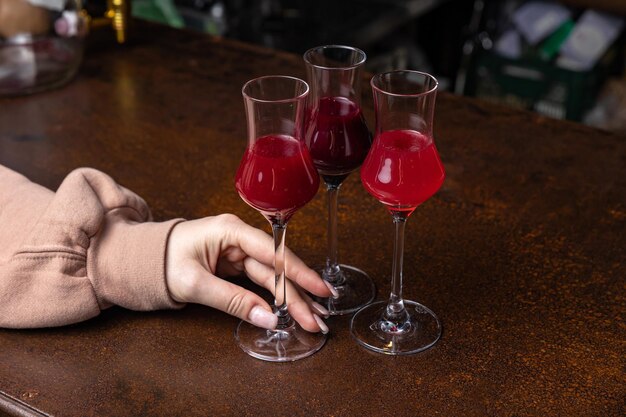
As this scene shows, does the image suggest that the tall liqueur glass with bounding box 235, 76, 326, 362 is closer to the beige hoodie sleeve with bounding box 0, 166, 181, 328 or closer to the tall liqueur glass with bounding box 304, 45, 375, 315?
the tall liqueur glass with bounding box 304, 45, 375, 315

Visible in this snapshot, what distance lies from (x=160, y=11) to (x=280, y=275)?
6.28ft

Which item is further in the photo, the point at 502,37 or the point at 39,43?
the point at 502,37

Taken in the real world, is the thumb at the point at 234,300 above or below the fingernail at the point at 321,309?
above

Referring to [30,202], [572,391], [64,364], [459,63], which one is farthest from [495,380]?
[459,63]

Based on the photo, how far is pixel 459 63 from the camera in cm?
307

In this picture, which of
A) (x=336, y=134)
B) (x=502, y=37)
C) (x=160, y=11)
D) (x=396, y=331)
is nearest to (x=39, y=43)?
(x=336, y=134)

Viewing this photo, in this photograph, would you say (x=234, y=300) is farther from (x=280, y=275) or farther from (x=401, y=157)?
(x=401, y=157)

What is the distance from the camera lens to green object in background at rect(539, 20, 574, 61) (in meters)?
2.43

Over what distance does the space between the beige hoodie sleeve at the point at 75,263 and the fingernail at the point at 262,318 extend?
90 millimetres

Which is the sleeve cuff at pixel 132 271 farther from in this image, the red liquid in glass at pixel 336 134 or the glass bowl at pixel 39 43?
the glass bowl at pixel 39 43

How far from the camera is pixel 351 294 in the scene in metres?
0.97

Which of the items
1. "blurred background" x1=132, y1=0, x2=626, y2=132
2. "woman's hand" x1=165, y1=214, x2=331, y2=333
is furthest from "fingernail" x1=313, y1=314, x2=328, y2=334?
"blurred background" x1=132, y1=0, x2=626, y2=132

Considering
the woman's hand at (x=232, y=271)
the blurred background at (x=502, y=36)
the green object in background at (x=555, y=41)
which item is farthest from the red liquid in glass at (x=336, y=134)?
the green object in background at (x=555, y=41)

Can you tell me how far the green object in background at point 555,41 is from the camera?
2426 millimetres
